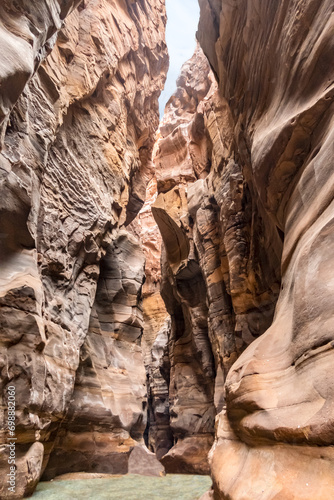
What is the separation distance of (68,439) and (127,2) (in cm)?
1709

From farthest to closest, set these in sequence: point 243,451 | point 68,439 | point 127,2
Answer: point 127,2, point 68,439, point 243,451

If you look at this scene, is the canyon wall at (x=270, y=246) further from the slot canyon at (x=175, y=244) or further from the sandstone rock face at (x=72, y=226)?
the sandstone rock face at (x=72, y=226)

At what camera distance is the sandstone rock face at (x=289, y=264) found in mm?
2900

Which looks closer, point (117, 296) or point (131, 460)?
point (131, 460)

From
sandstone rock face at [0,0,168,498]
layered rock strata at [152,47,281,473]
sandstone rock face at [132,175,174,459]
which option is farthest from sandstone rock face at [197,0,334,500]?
sandstone rock face at [132,175,174,459]

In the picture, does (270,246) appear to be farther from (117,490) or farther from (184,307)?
(184,307)

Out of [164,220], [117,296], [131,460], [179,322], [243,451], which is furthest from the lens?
[179,322]

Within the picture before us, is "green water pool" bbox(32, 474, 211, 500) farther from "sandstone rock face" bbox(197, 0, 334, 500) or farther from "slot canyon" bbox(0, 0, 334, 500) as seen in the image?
"sandstone rock face" bbox(197, 0, 334, 500)

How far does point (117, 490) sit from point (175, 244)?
10.6m

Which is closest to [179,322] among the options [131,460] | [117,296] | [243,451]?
[117,296]

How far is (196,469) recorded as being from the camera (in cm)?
1313

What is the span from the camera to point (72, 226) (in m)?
10.2

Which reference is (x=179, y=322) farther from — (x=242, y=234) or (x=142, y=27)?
(x=142, y=27)

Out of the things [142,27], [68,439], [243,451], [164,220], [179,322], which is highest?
[142,27]
